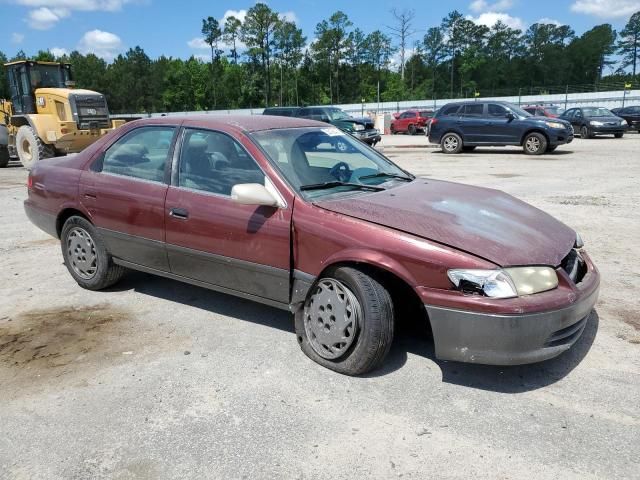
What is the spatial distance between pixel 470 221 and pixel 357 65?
106151mm

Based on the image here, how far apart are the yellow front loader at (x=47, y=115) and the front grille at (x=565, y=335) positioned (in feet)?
49.9

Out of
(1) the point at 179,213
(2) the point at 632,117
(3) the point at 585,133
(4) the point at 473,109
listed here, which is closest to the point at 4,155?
(4) the point at 473,109

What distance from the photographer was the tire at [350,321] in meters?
Result: 3.19

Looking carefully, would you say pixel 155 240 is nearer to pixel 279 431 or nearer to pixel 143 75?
pixel 279 431

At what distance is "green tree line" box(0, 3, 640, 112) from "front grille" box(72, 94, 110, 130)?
274 ft

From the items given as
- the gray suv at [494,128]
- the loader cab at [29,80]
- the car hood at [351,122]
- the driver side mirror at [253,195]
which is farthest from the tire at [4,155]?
the driver side mirror at [253,195]

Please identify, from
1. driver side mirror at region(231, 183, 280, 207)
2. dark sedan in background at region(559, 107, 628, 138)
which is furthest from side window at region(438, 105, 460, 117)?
driver side mirror at region(231, 183, 280, 207)

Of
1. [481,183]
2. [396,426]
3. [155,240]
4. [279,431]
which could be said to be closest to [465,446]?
[396,426]

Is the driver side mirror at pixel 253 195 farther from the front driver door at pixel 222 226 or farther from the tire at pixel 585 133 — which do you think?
the tire at pixel 585 133

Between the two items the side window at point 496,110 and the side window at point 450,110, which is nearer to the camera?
the side window at point 496,110

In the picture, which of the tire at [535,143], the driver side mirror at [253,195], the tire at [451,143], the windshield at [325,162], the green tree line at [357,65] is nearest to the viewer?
the driver side mirror at [253,195]

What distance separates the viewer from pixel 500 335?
2.92 metres

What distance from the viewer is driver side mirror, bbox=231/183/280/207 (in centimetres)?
349

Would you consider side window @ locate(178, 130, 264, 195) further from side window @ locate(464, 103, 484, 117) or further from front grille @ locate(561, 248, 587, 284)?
side window @ locate(464, 103, 484, 117)
